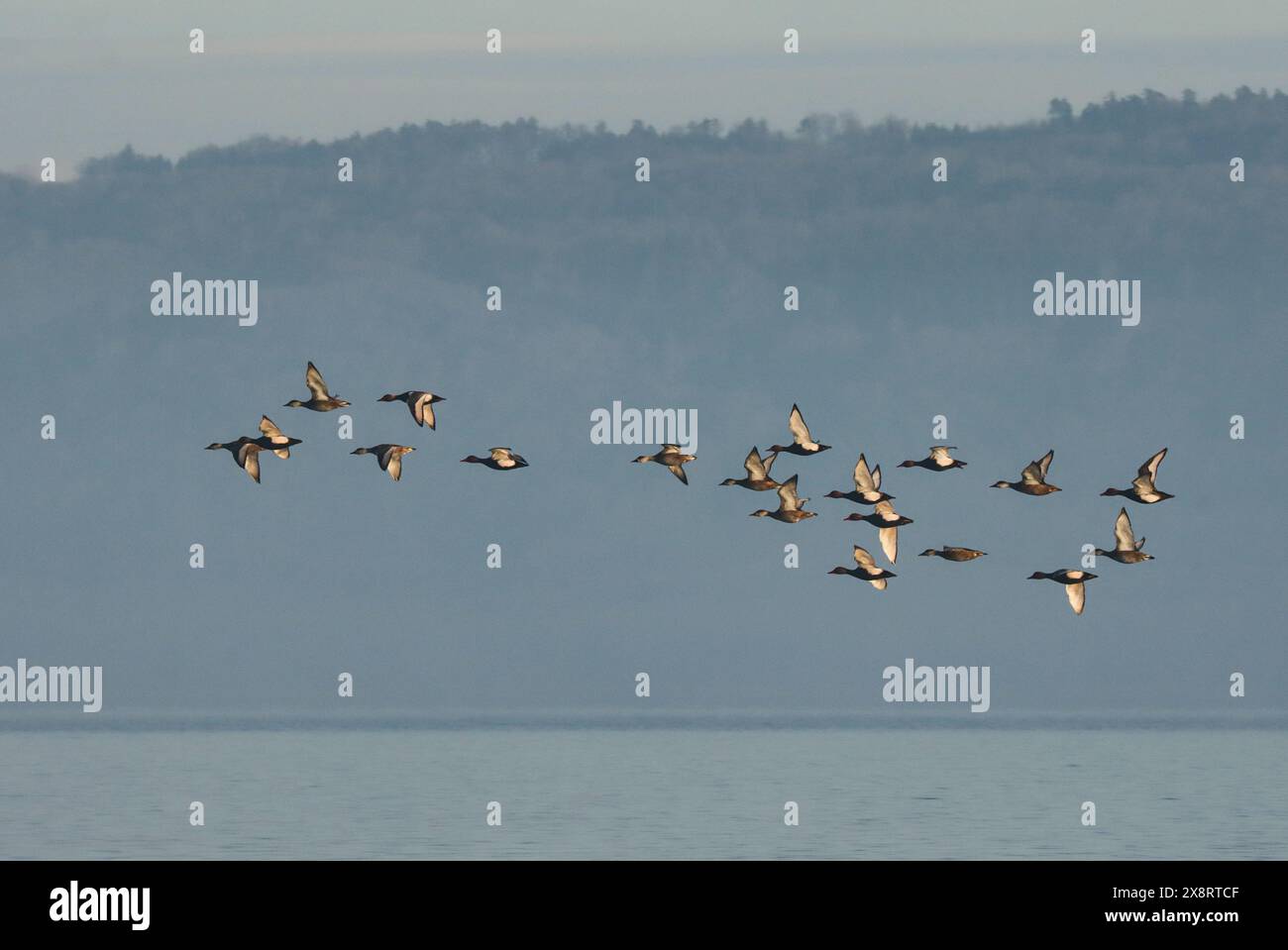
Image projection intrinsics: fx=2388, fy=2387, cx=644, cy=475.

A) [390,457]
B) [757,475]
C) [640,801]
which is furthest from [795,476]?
[640,801]

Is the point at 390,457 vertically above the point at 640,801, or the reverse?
the point at 390,457

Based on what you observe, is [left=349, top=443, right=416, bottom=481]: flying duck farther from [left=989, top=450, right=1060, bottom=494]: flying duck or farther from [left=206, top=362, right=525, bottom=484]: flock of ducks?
[left=989, top=450, right=1060, bottom=494]: flying duck

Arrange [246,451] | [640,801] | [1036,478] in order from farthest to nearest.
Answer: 1. [640,801]
2. [246,451]
3. [1036,478]

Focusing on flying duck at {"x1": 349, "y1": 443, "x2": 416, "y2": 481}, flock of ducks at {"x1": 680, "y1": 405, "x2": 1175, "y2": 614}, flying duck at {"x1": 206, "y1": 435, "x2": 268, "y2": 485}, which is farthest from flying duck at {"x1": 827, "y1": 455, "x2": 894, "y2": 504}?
flying duck at {"x1": 206, "y1": 435, "x2": 268, "y2": 485}

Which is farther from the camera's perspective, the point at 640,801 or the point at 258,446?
the point at 640,801

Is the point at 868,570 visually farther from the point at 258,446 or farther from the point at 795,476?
the point at 258,446

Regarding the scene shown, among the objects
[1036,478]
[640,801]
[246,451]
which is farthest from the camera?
[640,801]
